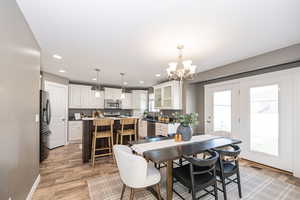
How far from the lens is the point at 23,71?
1681mm

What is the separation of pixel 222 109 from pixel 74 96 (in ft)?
18.2

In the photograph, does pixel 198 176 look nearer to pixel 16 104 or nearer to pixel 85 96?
pixel 16 104

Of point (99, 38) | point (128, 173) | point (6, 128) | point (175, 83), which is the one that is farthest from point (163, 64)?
point (6, 128)

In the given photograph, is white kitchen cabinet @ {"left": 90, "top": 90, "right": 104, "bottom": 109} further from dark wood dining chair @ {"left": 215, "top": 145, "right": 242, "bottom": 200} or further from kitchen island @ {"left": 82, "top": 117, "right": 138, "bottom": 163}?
dark wood dining chair @ {"left": 215, "top": 145, "right": 242, "bottom": 200}

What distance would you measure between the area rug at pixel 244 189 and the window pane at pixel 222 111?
1.47 m

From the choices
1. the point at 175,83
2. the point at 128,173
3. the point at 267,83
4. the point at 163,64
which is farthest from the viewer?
the point at 175,83

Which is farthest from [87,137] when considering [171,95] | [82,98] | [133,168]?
[171,95]

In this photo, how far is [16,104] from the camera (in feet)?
4.82

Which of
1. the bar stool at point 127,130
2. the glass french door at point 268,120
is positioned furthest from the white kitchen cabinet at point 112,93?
the glass french door at point 268,120

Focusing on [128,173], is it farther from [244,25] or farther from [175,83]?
[175,83]

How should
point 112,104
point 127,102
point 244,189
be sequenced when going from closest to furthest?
1. point 244,189
2. point 112,104
3. point 127,102

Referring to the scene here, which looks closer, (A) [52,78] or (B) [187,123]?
(B) [187,123]

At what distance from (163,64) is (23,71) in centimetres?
267

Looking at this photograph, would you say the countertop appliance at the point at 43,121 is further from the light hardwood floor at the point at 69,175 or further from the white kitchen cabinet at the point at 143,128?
the white kitchen cabinet at the point at 143,128
